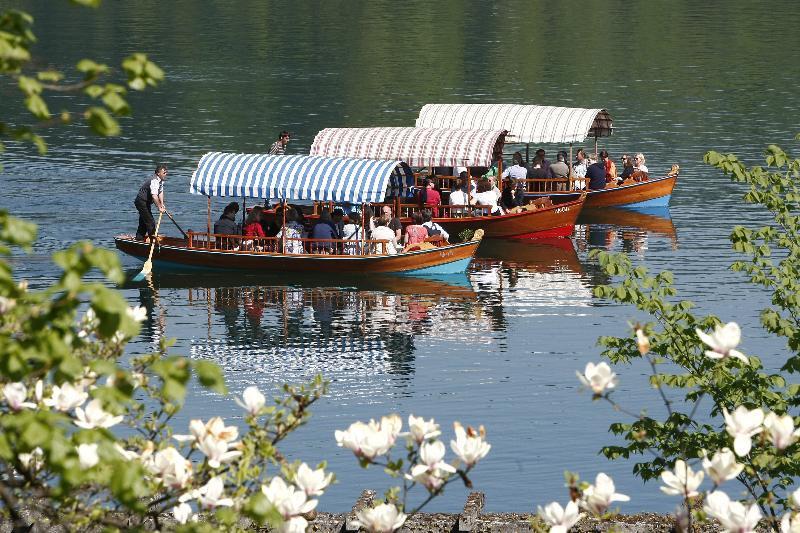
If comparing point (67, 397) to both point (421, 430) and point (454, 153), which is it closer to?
point (421, 430)

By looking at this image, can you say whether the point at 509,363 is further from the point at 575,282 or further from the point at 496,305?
the point at 575,282

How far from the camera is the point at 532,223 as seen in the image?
4297cm

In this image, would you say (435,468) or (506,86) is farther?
(506,86)

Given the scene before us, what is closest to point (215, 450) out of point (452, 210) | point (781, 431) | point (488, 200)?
point (781, 431)

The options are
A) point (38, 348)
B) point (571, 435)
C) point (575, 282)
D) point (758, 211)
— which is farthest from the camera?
point (758, 211)

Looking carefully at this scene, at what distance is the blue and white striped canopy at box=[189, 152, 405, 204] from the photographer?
37.0 m

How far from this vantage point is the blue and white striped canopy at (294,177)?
121ft

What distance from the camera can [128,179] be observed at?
51.6m

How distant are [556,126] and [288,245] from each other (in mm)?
12754

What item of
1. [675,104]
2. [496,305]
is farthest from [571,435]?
[675,104]

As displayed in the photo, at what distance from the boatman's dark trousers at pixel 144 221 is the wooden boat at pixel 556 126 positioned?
40.1 feet

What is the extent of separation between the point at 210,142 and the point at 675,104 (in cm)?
2262

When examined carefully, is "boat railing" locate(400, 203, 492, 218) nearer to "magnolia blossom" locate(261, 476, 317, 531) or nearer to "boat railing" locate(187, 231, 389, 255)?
"boat railing" locate(187, 231, 389, 255)

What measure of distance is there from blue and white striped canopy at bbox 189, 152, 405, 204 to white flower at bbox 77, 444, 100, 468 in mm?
28870
